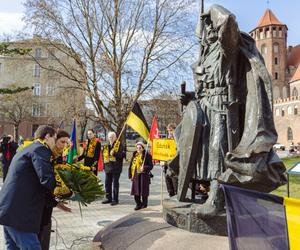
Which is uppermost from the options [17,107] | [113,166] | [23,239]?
[17,107]

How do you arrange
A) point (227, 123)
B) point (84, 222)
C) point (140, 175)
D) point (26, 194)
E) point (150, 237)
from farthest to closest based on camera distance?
point (140, 175) < point (84, 222) < point (227, 123) < point (150, 237) < point (26, 194)

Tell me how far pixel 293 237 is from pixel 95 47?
23194mm

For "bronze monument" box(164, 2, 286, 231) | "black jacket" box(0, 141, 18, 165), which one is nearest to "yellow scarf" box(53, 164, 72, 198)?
"bronze monument" box(164, 2, 286, 231)

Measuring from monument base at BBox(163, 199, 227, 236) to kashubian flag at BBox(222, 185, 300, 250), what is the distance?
4.27 ft

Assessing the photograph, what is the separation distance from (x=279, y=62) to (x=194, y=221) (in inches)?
3314

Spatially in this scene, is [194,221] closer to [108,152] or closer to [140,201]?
[140,201]

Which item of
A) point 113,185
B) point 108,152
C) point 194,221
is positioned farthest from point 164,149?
point 194,221

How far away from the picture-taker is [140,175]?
8758 mm

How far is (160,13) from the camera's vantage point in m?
24.5

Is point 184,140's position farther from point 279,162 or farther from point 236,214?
point 236,214

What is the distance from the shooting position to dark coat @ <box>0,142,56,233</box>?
10.7 feet

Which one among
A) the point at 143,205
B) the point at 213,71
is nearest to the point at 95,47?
the point at 143,205

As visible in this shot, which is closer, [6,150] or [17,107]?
[6,150]

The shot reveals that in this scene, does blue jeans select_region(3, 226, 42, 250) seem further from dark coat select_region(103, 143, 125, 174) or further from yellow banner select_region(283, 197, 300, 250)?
dark coat select_region(103, 143, 125, 174)
